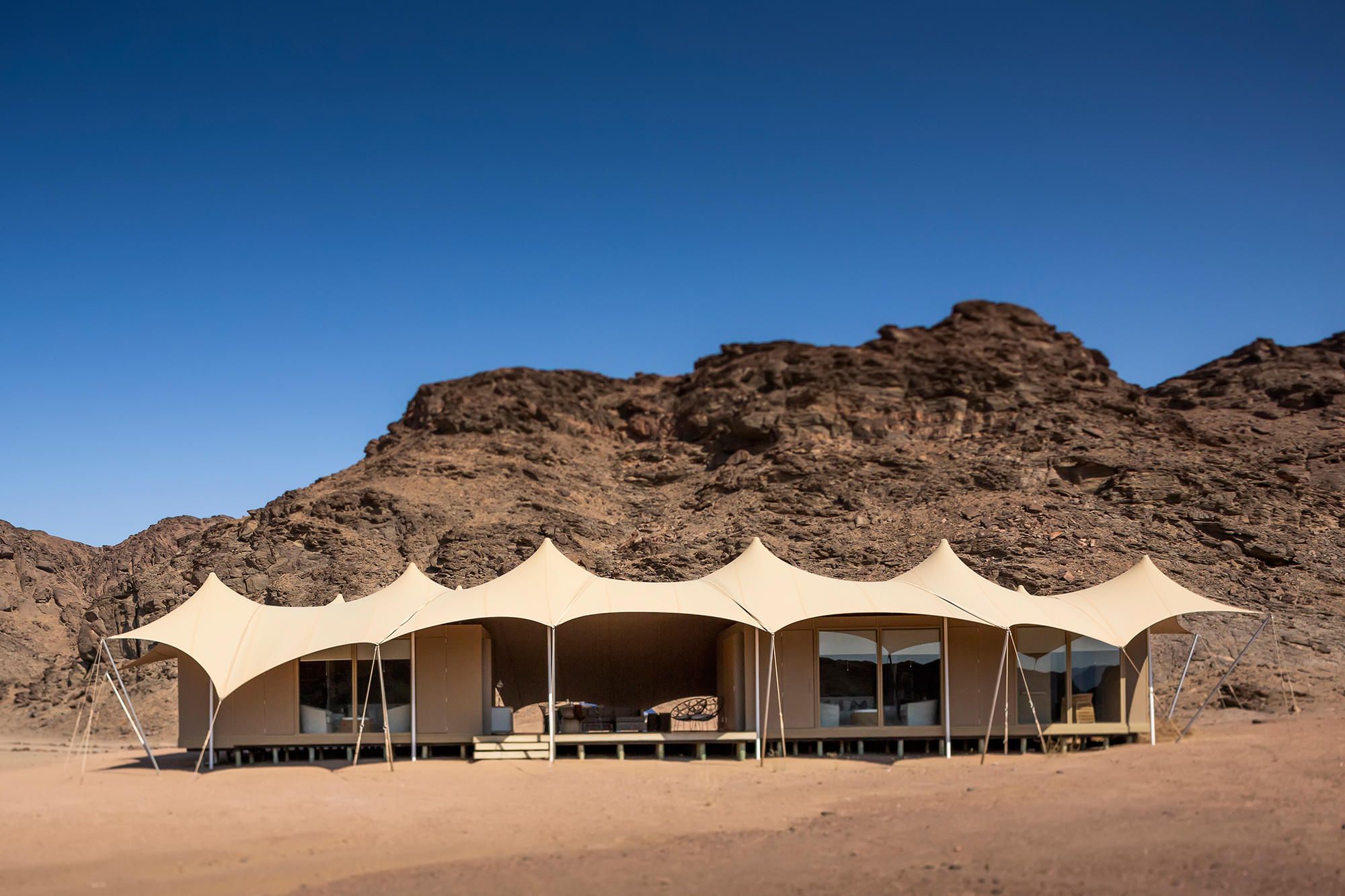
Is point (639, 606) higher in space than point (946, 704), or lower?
higher

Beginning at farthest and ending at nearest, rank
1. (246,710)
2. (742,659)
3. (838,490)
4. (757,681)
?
(838,490) → (742,659) → (246,710) → (757,681)

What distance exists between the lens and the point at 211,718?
65.6 ft

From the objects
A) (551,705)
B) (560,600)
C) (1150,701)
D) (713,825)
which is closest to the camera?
(713,825)

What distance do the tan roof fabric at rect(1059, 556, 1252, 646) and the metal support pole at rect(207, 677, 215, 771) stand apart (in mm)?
14706

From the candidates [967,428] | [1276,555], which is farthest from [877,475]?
[1276,555]

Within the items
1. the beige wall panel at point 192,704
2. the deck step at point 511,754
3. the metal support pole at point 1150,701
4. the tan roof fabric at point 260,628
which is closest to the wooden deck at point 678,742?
the deck step at point 511,754

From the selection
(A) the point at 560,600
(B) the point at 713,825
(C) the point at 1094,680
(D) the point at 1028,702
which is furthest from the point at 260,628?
(C) the point at 1094,680

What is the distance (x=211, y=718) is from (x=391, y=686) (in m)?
2.97

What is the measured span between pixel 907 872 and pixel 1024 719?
10.8 meters

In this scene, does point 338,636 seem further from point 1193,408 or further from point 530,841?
point 1193,408

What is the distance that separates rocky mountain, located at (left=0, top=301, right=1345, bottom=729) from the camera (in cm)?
4009

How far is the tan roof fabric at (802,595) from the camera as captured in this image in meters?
19.1

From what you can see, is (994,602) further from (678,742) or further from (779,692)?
(678,742)

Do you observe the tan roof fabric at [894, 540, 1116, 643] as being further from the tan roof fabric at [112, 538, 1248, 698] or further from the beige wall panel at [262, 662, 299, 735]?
the beige wall panel at [262, 662, 299, 735]
